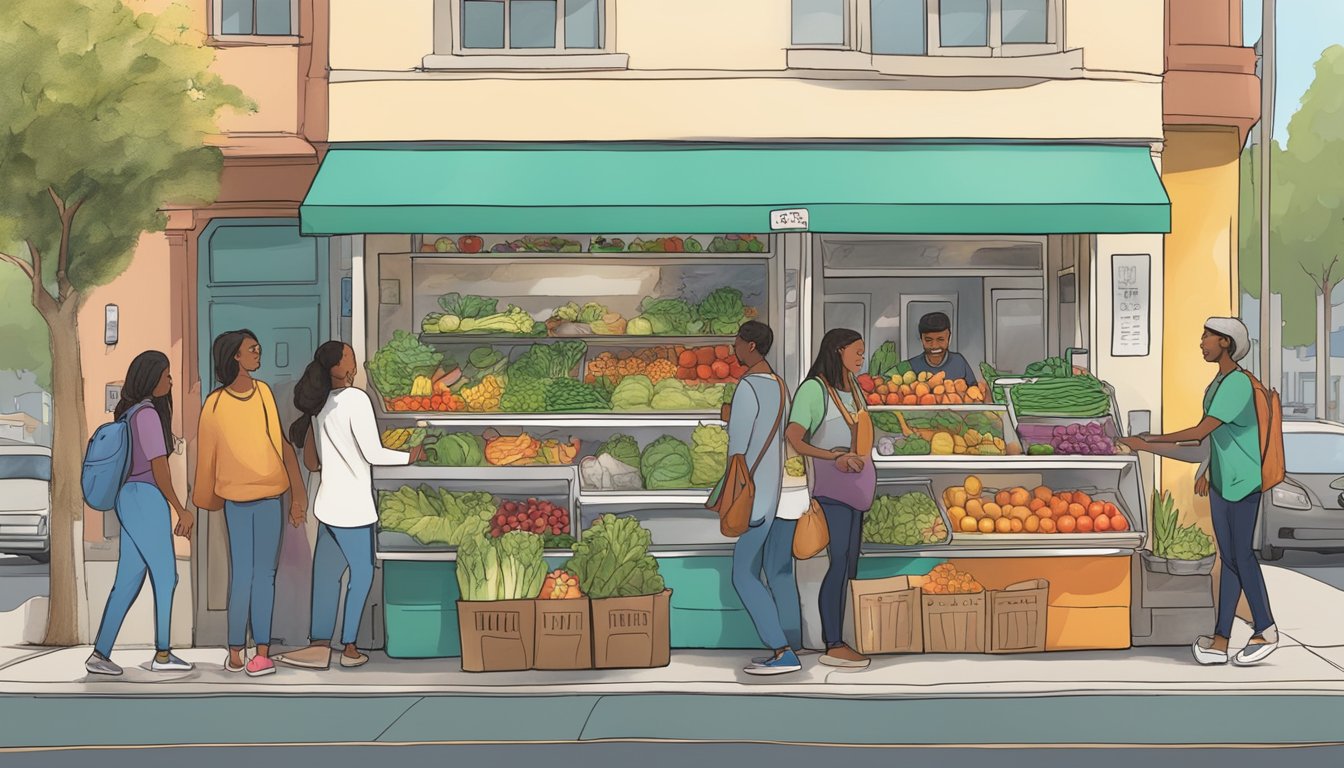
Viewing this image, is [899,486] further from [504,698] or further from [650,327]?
[504,698]

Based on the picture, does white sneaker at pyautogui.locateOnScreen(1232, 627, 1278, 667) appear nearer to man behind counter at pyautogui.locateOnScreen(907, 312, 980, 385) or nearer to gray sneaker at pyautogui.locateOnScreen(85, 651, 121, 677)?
man behind counter at pyautogui.locateOnScreen(907, 312, 980, 385)

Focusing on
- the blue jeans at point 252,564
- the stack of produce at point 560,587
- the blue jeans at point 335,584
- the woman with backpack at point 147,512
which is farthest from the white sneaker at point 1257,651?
the woman with backpack at point 147,512

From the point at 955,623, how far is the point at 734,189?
3.58 meters

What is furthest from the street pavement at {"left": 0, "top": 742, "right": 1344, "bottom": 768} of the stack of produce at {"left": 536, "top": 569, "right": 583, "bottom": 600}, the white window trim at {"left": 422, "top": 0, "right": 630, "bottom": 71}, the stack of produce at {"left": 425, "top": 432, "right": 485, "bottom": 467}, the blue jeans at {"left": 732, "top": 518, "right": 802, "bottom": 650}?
the white window trim at {"left": 422, "top": 0, "right": 630, "bottom": 71}

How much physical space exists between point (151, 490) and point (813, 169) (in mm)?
5272

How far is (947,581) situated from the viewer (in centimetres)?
952

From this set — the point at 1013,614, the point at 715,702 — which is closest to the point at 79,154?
the point at 715,702

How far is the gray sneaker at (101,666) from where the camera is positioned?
8789 mm

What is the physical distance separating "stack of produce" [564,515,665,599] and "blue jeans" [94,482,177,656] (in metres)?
2.67

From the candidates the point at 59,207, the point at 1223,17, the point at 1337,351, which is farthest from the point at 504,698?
the point at 1337,351

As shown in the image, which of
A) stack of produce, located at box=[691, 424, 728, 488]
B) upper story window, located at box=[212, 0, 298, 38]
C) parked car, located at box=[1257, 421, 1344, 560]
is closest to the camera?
stack of produce, located at box=[691, 424, 728, 488]

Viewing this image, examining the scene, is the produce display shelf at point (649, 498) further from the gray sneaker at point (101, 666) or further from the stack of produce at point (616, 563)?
the gray sneaker at point (101, 666)

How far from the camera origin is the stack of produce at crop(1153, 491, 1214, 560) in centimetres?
959

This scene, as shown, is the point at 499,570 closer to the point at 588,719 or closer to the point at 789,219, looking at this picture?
the point at 588,719
